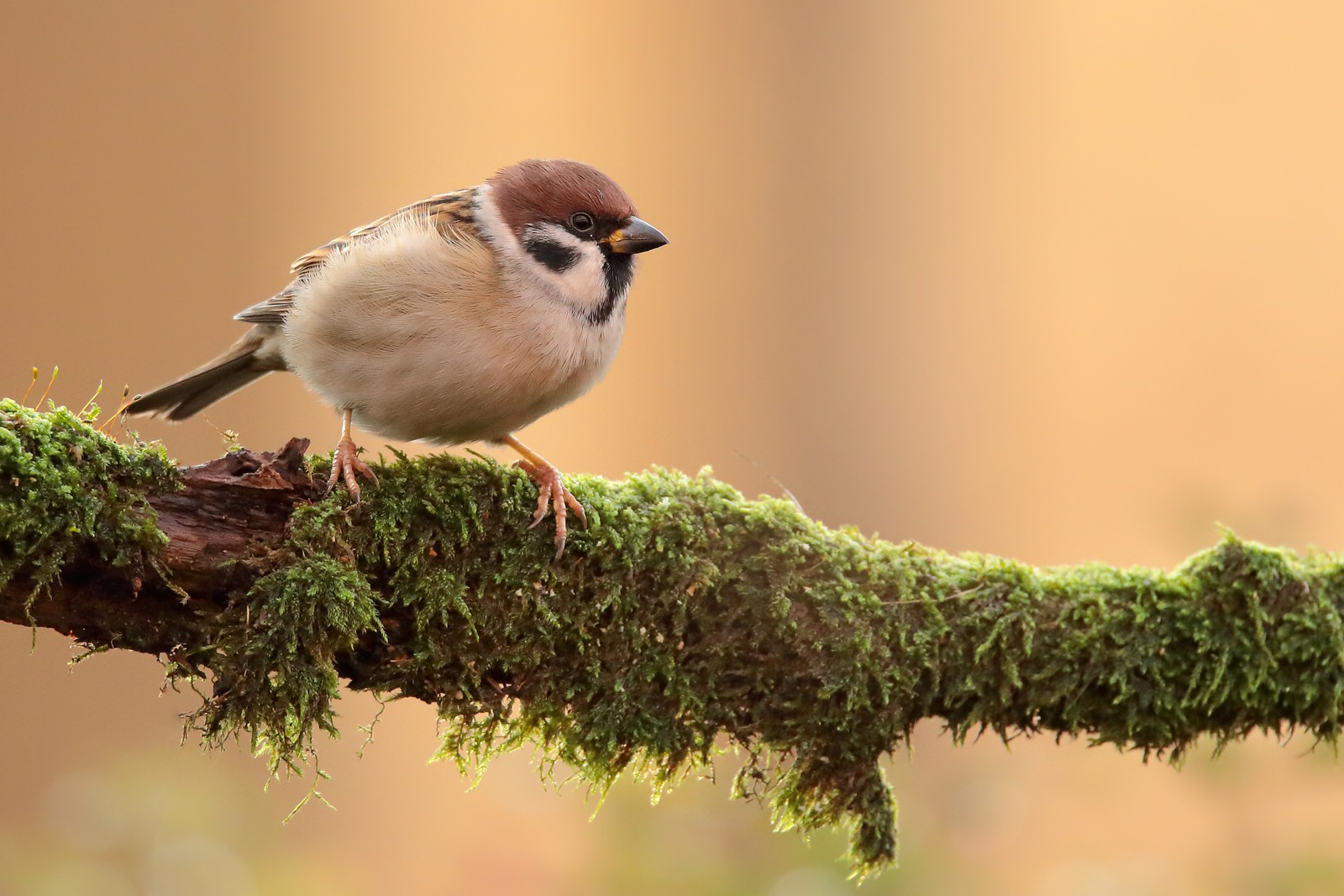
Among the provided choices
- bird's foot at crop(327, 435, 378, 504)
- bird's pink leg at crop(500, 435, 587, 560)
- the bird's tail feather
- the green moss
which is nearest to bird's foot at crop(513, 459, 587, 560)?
bird's pink leg at crop(500, 435, 587, 560)

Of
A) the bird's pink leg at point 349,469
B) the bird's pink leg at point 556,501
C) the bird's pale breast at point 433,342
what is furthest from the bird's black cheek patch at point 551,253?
the bird's pink leg at point 349,469

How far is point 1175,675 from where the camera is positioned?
2553 mm

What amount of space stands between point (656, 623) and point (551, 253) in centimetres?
100

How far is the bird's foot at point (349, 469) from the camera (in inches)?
90.4

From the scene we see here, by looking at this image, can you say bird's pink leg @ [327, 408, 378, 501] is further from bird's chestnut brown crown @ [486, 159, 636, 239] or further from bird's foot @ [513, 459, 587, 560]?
bird's chestnut brown crown @ [486, 159, 636, 239]

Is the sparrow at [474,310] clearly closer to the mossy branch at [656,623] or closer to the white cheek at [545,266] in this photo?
the white cheek at [545,266]

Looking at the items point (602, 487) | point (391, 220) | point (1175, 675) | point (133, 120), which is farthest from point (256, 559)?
point (133, 120)

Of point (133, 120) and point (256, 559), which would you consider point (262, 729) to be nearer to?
point (256, 559)

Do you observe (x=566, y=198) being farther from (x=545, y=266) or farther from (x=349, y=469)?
(x=349, y=469)

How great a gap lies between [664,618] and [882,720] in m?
0.50

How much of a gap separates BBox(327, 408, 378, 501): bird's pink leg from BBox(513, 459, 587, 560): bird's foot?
0.33m

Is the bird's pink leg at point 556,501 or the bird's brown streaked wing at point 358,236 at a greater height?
the bird's brown streaked wing at point 358,236

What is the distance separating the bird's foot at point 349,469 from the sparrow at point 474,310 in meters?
0.15

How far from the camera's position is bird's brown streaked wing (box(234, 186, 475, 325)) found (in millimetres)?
2973
